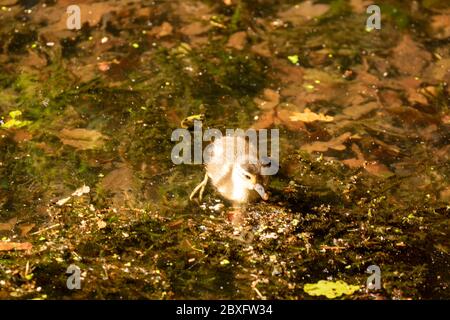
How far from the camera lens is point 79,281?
3.86 meters

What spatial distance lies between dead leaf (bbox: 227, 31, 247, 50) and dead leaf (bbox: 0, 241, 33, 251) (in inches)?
135

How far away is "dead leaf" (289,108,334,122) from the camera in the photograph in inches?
214

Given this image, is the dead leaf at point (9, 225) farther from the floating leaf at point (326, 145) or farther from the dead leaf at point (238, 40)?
the dead leaf at point (238, 40)

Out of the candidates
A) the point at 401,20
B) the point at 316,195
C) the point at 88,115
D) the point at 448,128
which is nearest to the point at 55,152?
the point at 88,115

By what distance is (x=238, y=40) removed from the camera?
650 cm

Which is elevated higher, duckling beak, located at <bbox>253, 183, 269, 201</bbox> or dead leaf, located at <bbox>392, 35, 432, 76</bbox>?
dead leaf, located at <bbox>392, 35, 432, 76</bbox>

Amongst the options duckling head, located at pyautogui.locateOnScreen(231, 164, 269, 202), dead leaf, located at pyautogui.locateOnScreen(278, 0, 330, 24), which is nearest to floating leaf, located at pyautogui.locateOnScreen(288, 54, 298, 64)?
dead leaf, located at pyautogui.locateOnScreen(278, 0, 330, 24)

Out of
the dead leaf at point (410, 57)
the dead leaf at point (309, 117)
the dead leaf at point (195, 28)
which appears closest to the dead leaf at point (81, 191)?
the dead leaf at point (309, 117)

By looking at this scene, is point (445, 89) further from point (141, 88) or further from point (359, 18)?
point (141, 88)

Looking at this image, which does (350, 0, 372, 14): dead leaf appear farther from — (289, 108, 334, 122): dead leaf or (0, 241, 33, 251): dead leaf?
(0, 241, 33, 251): dead leaf

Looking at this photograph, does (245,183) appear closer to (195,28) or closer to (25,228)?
(25,228)

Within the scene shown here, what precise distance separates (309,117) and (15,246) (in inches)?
119

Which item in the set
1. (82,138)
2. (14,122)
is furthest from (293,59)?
(14,122)
